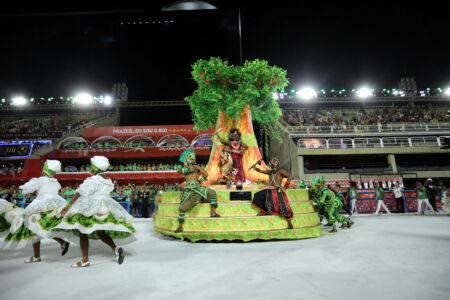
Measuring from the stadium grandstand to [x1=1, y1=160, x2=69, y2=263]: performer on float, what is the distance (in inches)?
599

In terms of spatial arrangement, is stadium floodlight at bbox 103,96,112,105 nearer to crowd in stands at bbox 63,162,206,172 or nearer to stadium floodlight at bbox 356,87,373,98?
crowd in stands at bbox 63,162,206,172

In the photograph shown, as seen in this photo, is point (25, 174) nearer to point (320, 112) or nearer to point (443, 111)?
point (320, 112)

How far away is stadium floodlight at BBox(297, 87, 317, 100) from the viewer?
30469mm

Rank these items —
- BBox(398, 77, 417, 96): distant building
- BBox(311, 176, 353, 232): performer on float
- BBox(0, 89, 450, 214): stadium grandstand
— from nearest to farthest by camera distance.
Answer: BBox(311, 176, 353, 232): performer on float, BBox(0, 89, 450, 214): stadium grandstand, BBox(398, 77, 417, 96): distant building

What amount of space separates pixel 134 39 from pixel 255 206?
1267cm

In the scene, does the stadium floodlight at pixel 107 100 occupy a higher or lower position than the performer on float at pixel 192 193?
higher

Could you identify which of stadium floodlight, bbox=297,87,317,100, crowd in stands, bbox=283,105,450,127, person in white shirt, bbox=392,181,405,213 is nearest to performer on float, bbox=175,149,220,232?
person in white shirt, bbox=392,181,405,213

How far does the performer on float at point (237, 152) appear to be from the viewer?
659 centimetres

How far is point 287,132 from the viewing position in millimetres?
23250

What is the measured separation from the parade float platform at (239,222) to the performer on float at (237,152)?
115 centimetres

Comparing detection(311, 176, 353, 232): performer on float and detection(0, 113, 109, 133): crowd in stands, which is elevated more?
detection(0, 113, 109, 133): crowd in stands

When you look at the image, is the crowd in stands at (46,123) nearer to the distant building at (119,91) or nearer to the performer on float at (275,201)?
the distant building at (119,91)

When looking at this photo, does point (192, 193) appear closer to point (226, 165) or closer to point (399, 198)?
point (226, 165)

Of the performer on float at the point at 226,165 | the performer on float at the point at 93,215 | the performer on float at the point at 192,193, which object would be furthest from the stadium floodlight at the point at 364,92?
the performer on float at the point at 93,215
